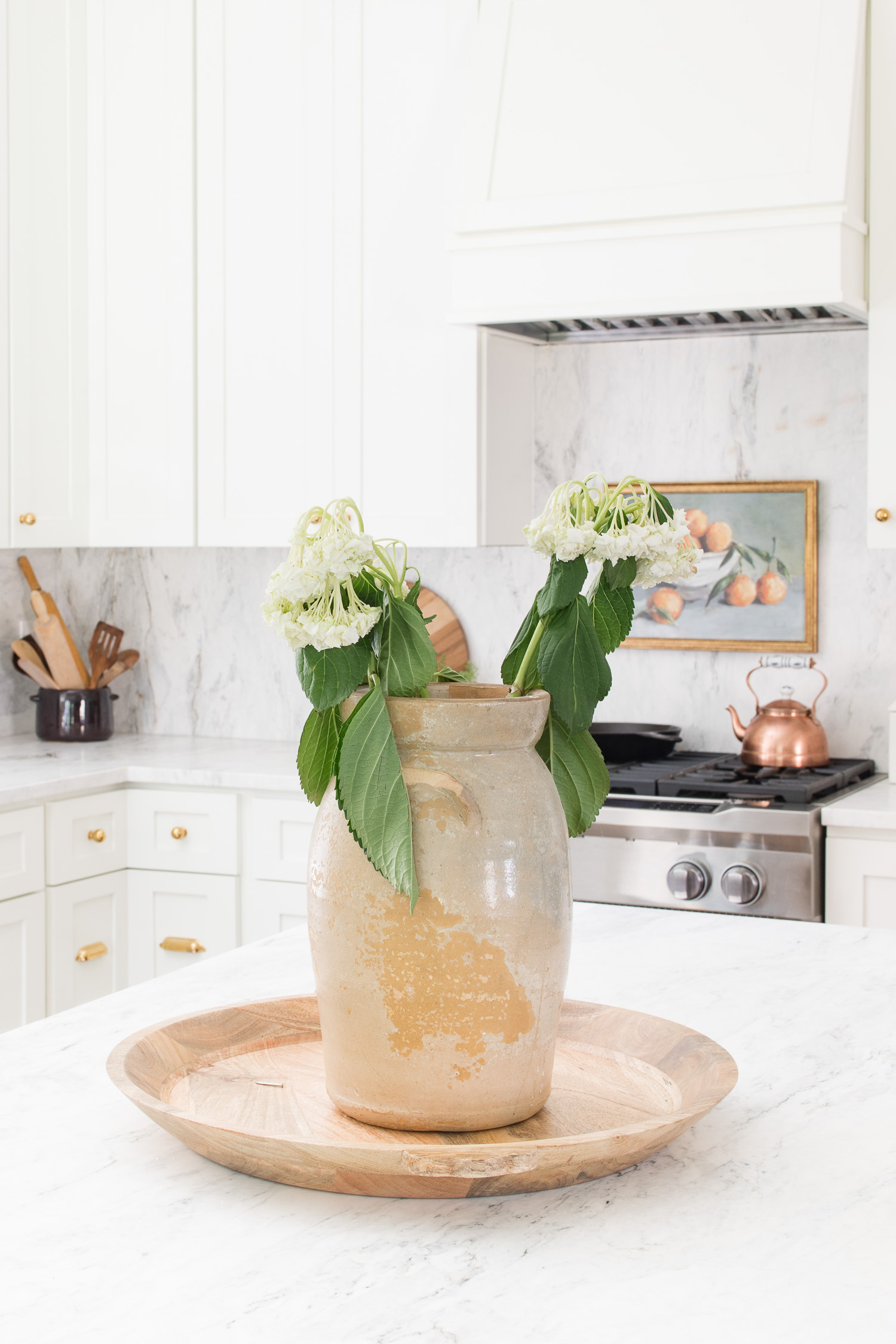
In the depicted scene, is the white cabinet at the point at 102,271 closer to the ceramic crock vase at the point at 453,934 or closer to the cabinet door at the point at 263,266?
the cabinet door at the point at 263,266

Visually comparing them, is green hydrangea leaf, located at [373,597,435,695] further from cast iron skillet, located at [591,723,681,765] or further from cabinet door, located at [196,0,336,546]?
cabinet door, located at [196,0,336,546]

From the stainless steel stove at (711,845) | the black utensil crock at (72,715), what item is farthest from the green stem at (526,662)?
the black utensil crock at (72,715)

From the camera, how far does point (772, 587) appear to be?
3100 mm

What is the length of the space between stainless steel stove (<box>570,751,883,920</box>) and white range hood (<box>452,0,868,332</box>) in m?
0.89

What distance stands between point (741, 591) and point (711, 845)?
74cm

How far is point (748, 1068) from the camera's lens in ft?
3.58

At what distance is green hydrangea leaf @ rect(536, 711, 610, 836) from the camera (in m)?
0.98

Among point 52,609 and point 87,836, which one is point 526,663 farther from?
point 52,609

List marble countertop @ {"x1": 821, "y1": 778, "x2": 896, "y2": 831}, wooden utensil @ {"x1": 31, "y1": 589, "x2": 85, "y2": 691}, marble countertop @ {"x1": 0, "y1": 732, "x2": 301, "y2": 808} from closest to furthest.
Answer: marble countertop @ {"x1": 821, "y1": 778, "x2": 896, "y2": 831} < marble countertop @ {"x1": 0, "y1": 732, "x2": 301, "y2": 808} < wooden utensil @ {"x1": 31, "y1": 589, "x2": 85, "y2": 691}

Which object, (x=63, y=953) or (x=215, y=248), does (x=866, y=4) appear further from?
(x=63, y=953)

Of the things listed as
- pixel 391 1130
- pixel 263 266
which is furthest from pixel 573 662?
pixel 263 266

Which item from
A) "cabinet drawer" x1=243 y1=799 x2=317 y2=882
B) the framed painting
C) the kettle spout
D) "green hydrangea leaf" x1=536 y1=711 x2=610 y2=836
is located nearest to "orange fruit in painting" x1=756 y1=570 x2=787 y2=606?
the framed painting

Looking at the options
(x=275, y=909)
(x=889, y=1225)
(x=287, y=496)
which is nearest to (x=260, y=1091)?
(x=889, y=1225)

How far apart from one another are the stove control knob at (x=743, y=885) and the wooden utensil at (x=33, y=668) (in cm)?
178
